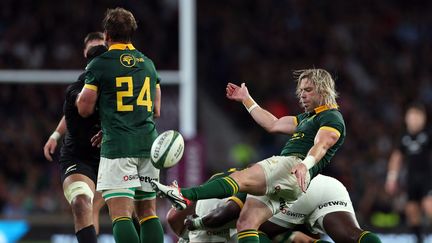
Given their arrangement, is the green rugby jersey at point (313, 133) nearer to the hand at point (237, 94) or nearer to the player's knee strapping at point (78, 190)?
the hand at point (237, 94)

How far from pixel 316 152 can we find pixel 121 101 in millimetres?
1299

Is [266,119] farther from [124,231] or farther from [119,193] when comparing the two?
[124,231]

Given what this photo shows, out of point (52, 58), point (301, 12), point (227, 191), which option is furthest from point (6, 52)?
point (227, 191)

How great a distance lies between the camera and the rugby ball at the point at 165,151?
6250 mm

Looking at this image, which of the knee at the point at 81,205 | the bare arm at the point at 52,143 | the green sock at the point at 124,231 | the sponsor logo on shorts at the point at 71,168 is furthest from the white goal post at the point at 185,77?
the green sock at the point at 124,231

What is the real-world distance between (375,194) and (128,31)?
7946mm

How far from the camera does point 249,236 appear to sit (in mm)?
6668

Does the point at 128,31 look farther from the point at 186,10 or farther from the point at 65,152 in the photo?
the point at 186,10

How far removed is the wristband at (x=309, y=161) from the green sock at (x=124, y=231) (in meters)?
1.16

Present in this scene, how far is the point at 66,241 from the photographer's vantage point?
37.0ft

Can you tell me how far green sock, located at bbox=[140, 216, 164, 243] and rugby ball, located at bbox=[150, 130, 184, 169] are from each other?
0.44 m

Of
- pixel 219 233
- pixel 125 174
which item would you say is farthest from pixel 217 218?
pixel 125 174

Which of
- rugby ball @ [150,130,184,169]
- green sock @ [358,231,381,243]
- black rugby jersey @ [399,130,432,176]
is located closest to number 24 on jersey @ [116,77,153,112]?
rugby ball @ [150,130,184,169]

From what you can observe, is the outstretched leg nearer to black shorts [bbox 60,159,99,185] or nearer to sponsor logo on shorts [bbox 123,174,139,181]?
sponsor logo on shorts [bbox 123,174,139,181]
